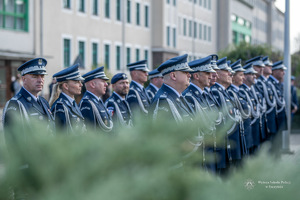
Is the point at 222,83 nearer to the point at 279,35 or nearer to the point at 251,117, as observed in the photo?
the point at 251,117

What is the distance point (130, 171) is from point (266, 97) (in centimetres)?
1190

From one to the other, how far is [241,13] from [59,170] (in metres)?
84.6

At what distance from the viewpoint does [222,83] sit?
10.0 m

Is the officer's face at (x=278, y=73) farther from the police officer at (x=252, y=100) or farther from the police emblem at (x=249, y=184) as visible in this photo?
the police emblem at (x=249, y=184)

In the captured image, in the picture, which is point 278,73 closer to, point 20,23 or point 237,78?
point 237,78

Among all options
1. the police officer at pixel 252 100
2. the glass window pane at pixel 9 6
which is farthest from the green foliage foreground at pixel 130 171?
the glass window pane at pixel 9 6

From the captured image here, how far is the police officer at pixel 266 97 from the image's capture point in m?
12.9

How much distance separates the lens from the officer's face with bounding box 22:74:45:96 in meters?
6.16

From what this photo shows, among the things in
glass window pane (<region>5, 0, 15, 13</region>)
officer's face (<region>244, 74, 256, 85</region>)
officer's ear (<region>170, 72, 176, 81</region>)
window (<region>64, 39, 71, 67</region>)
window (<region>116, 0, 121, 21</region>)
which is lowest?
officer's ear (<region>170, 72, 176, 81</region>)

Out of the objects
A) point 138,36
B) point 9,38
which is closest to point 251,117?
point 9,38

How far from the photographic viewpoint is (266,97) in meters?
13.2

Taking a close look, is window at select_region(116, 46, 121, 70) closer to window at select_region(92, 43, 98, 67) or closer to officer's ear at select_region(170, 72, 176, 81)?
window at select_region(92, 43, 98, 67)

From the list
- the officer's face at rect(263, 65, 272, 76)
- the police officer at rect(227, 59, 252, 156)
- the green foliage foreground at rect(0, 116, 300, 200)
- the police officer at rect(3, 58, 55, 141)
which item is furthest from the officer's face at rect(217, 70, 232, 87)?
the green foliage foreground at rect(0, 116, 300, 200)

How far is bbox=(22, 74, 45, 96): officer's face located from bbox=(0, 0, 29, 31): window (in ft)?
88.1
